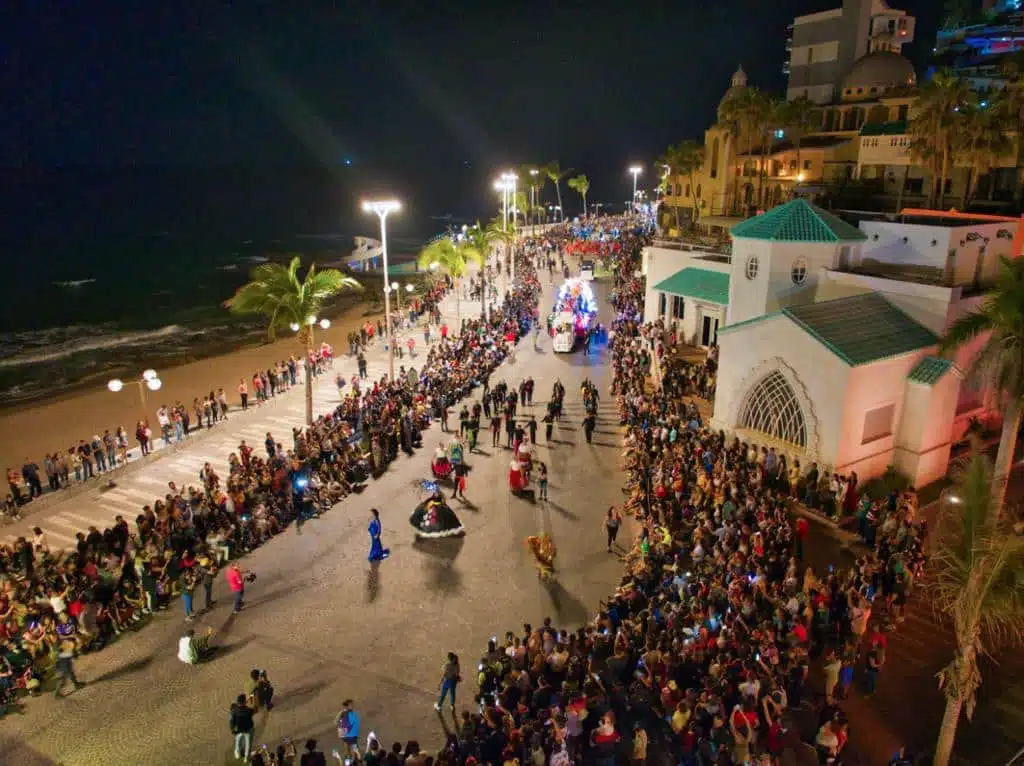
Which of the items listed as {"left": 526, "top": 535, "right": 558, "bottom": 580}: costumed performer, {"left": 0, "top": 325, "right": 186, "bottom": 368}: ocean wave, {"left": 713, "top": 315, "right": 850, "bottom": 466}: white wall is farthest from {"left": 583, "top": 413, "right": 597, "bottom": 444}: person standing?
{"left": 0, "top": 325, "right": 186, "bottom": 368}: ocean wave

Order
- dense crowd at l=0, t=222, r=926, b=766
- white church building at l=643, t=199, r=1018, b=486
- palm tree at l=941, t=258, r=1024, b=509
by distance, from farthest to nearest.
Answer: white church building at l=643, t=199, r=1018, b=486, palm tree at l=941, t=258, r=1024, b=509, dense crowd at l=0, t=222, r=926, b=766

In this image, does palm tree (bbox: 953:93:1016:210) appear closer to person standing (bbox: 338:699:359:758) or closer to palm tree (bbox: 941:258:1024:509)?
palm tree (bbox: 941:258:1024:509)

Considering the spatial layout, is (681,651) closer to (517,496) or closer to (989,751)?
(989,751)

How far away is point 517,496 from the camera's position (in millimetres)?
18938

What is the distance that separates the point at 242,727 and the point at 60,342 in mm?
50305

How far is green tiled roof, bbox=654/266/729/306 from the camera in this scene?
29.2 meters

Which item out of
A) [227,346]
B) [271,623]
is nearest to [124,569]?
[271,623]

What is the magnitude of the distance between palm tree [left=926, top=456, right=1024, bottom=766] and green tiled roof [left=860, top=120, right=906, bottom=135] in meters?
38.9

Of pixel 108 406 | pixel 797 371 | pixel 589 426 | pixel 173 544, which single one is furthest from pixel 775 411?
pixel 108 406

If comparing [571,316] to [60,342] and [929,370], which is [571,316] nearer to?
[929,370]

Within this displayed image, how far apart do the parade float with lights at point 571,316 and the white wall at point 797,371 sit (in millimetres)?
13183

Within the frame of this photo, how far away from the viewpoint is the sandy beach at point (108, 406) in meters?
27.9

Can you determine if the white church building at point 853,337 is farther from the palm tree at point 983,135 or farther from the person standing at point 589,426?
the palm tree at point 983,135

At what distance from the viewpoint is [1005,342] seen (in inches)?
520
